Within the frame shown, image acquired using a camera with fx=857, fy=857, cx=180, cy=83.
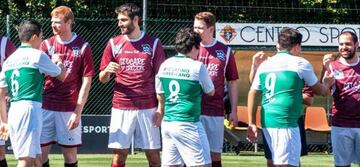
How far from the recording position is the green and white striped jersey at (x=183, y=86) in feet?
31.6

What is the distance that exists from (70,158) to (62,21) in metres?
1.74

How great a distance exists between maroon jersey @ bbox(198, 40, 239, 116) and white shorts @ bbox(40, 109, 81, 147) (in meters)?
1.66

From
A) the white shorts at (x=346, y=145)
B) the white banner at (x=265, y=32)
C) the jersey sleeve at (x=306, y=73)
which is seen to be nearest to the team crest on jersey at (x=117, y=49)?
the jersey sleeve at (x=306, y=73)

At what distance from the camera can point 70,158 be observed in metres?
10.9

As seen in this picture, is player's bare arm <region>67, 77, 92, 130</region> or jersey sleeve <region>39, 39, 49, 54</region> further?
jersey sleeve <region>39, 39, 49, 54</region>

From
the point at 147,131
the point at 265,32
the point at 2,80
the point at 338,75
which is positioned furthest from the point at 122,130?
the point at 265,32

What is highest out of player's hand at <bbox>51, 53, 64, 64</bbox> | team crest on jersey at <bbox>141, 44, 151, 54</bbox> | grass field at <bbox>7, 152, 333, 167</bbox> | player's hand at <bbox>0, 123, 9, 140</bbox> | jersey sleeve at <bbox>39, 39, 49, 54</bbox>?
jersey sleeve at <bbox>39, 39, 49, 54</bbox>

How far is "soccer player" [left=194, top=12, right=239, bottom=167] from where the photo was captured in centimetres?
1085

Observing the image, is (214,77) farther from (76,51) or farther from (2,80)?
(2,80)

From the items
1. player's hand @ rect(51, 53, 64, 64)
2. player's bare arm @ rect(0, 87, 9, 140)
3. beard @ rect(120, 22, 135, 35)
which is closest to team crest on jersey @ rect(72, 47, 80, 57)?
player's hand @ rect(51, 53, 64, 64)

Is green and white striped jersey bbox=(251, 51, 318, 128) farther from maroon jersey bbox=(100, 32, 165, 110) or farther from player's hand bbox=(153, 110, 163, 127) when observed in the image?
maroon jersey bbox=(100, 32, 165, 110)

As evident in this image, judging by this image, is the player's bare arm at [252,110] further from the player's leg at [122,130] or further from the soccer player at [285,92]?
the player's leg at [122,130]

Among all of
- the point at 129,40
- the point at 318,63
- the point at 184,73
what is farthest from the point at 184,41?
the point at 318,63

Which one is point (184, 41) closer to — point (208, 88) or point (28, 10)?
point (208, 88)
